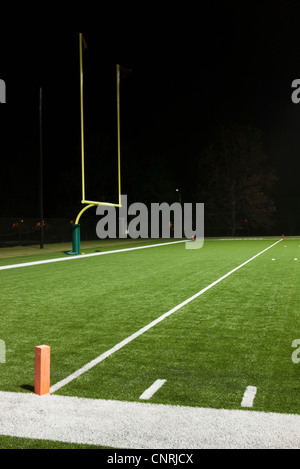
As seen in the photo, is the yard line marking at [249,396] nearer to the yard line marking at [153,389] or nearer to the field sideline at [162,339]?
the field sideline at [162,339]

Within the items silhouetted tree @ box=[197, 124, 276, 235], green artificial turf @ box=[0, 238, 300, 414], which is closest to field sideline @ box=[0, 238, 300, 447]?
green artificial turf @ box=[0, 238, 300, 414]

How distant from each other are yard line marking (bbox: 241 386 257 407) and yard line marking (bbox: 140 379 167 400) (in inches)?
30.8

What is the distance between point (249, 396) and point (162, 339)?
7.55 ft

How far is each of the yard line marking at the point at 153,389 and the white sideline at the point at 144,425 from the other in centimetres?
20

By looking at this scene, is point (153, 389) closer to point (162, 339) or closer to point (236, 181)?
point (162, 339)

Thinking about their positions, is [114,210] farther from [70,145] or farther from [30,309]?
[30,309]

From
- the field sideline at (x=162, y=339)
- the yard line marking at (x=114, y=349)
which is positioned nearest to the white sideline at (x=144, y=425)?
the field sideline at (x=162, y=339)

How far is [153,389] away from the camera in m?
4.44

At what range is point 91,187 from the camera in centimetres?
5647

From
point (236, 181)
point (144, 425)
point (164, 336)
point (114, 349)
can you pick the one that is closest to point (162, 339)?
point (164, 336)

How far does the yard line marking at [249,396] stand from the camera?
4.05 m
